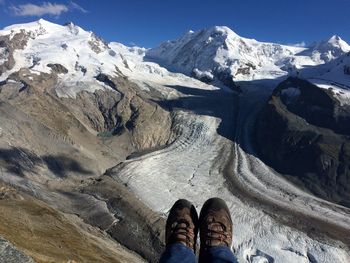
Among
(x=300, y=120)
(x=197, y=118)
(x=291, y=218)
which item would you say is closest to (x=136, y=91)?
(x=197, y=118)

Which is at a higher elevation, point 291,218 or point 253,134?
point 253,134

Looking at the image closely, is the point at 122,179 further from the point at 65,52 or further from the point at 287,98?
the point at 65,52

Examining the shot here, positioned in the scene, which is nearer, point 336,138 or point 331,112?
point 336,138

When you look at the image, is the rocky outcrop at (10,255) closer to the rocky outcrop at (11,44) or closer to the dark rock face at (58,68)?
the dark rock face at (58,68)

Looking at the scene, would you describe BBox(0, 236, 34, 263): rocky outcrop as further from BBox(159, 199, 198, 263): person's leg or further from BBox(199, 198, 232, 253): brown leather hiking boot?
BBox(199, 198, 232, 253): brown leather hiking boot

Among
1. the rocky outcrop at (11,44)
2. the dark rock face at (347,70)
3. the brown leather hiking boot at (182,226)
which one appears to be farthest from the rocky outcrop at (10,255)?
the rocky outcrop at (11,44)

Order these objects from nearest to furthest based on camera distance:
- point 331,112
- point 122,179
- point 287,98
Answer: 1. point 122,179
2. point 331,112
3. point 287,98

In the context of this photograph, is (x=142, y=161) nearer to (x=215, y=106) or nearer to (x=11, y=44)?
(x=215, y=106)
